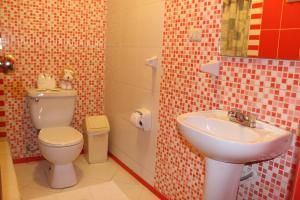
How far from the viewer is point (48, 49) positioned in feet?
9.01

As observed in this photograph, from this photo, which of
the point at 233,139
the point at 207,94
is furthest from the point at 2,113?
the point at 233,139

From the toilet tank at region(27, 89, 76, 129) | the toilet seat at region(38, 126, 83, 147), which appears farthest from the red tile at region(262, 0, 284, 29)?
the toilet tank at region(27, 89, 76, 129)

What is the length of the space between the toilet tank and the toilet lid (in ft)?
0.38

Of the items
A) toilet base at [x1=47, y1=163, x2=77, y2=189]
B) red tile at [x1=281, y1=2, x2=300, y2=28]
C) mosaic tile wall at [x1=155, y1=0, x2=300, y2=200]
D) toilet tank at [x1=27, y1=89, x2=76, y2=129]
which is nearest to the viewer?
red tile at [x1=281, y1=2, x2=300, y2=28]

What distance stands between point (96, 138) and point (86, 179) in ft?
1.55

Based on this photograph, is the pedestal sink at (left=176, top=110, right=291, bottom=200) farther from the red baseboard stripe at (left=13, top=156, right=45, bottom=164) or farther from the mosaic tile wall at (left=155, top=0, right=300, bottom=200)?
the red baseboard stripe at (left=13, top=156, right=45, bottom=164)

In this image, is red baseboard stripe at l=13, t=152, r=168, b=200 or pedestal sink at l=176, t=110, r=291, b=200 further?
red baseboard stripe at l=13, t=152, r=168, b=200

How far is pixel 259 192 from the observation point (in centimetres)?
147

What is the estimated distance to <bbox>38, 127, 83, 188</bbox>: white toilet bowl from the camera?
2.23 m

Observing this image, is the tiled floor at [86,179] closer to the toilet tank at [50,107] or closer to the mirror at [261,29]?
the toilet tank at [50,107]

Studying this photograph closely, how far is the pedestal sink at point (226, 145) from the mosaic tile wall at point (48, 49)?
1784mm

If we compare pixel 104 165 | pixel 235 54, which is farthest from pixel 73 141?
pixel 235 54

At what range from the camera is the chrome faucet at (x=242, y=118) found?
1.39m

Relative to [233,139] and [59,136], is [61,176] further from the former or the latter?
[233,139]
